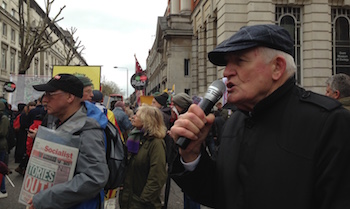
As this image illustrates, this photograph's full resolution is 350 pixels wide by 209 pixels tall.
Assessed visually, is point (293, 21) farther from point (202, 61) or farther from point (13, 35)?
point (13, 35)

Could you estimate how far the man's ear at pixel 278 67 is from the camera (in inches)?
60.5

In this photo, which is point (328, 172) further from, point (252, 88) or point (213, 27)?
point (213, 27)

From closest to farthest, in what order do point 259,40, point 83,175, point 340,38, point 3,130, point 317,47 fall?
1. point 259,40
2. point 83,175
3. point 3,130
4. point 317,47
5. point 340,38

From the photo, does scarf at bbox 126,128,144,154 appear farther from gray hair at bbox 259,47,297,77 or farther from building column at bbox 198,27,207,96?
building column at bbox 198,27,207,96

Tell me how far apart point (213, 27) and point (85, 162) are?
19.9 metres

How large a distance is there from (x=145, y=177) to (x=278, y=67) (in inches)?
114

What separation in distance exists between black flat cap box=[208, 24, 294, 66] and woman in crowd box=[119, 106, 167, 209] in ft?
8.73

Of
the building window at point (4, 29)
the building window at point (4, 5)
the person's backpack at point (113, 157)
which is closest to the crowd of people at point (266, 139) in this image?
the person's backpack at point (113, 157)

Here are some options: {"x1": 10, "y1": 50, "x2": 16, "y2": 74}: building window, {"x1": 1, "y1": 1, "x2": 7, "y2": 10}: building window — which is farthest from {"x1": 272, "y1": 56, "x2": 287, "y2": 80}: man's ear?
{"x1": 10, "y1": 50, "x2": 16, "y2": 74}: building window

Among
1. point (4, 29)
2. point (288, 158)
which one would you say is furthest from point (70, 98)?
point (4, 29)

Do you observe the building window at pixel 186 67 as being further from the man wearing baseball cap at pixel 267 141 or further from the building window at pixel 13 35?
the building window at pixel 13 35

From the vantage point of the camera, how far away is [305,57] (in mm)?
15797

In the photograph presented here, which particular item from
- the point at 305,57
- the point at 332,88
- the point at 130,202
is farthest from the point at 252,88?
the point at 305,57

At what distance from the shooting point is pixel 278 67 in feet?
5.07
